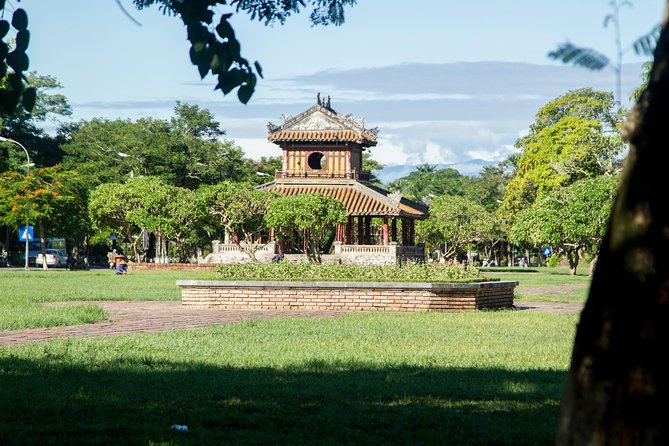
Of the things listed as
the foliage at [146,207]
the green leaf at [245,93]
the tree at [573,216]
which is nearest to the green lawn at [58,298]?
the green leaf at [245,93]

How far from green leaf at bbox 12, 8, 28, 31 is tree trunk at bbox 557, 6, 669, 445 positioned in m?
4.28

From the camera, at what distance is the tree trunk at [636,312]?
4145 mm

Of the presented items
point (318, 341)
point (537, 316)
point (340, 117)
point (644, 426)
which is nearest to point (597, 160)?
point (340, 117)

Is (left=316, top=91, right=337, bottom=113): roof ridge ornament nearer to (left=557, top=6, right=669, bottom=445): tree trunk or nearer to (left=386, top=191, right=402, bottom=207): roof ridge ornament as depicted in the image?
(left=386, top=191, right=402, bottom=207): roof ridge ornament

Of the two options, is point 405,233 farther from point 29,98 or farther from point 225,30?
point 29,98

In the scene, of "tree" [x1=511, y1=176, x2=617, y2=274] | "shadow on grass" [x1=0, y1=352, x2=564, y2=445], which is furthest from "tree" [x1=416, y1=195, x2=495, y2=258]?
"shadow on grass" [x1=0, y1=352, x2=564, y2=445]

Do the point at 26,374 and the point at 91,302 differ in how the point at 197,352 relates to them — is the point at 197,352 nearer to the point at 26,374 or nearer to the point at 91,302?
the point at 26,374

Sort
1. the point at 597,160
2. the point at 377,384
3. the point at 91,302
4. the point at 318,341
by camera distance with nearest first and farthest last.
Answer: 1. the point at 377,384
2. the point at 318,341
3. the point at 91,302
4. the point at 597,160

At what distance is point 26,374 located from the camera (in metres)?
10.8

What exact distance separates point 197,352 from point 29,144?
68.7 meters

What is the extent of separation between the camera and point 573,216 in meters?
50.6

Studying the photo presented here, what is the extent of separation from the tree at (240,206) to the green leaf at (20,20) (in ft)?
158

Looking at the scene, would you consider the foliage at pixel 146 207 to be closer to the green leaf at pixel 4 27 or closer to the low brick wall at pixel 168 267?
the low brick wall at pixel 168 267

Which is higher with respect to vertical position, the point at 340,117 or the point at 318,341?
the point at 340,117
